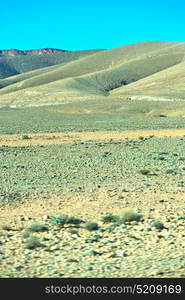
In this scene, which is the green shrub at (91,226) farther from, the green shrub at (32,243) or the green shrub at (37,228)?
the green shrub at (32,243)

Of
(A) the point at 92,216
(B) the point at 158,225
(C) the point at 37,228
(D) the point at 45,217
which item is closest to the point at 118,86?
(A) the point at 92,216

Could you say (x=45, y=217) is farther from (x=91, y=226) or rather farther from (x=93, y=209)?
(x=91, y=226)

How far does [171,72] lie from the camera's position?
150 metres

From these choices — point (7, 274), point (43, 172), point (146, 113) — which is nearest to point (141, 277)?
point (7, 274)

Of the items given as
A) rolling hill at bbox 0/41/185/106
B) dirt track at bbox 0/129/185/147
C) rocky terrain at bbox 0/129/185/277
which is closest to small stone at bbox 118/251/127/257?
rocky terrain at bbox 0/129/185/277

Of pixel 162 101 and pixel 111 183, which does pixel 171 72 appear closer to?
pixel 162 101

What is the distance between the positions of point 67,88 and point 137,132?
98.9 meters

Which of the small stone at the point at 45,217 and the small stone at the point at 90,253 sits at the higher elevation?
the small stone at the point at 90,253

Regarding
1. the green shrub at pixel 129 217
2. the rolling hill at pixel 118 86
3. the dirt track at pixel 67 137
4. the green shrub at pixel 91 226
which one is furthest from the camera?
the rolling hill at pixel 118 86

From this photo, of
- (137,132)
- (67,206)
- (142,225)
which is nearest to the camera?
(142,225)

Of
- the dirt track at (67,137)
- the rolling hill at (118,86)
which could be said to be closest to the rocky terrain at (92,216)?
the dirt track at (67,137)

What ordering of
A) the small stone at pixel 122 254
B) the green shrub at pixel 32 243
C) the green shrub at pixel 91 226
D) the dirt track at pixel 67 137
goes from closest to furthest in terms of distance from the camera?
the small stone at pixel 122 254, the green shrub at pixel 32 243, the green shrub at pixel 91 226, the dirt track at pixel 67 137

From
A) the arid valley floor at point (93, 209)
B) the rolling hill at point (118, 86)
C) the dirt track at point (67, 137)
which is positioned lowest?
the dirt track at point (67, 137)

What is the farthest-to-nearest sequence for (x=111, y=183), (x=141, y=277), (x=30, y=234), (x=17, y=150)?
(x=17, y=150)
(x=111, y=183)
(x=30, y=234)
(x=141, y=277)
